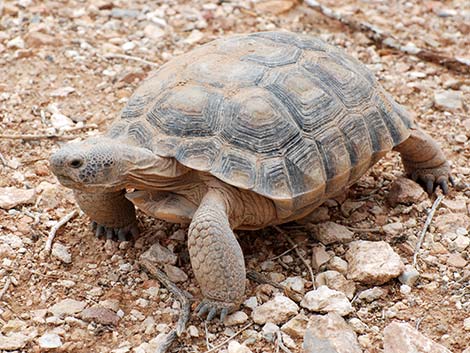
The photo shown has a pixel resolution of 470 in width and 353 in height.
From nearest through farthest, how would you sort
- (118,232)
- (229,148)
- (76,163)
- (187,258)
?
(76,163) → (229,148) → (187,258) → (118,232)

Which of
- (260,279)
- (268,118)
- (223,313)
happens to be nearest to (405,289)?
(260,279)

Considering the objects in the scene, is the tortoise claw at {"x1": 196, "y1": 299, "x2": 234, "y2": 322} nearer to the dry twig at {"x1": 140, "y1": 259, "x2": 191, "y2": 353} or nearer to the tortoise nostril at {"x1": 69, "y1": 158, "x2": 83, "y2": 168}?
the dry twig at {"x1": 140, "y1": 259, "x2": 191, "y2": 353}

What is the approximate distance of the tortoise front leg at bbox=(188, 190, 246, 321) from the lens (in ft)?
11.3

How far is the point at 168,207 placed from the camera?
3.80 m

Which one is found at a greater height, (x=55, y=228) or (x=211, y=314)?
(x=211, y=314)

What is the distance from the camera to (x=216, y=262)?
346 centimetres

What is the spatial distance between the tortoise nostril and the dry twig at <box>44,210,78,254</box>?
2.50ft

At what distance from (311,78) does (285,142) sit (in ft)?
1.55

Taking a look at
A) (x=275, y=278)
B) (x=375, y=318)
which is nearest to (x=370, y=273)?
(x=375, y=318)

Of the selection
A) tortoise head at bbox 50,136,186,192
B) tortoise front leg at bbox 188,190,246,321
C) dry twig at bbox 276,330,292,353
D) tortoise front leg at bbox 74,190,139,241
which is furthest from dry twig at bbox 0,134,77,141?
dry twig at bbox 276,330,292,353

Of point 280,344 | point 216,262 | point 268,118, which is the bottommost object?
point 280,344

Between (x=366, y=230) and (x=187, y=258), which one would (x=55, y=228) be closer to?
(x=187, y=258)

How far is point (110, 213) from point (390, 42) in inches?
139

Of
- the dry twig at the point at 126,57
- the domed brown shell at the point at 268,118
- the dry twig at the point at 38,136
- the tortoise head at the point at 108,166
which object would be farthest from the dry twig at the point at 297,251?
the dry twig at the point at 126,57
